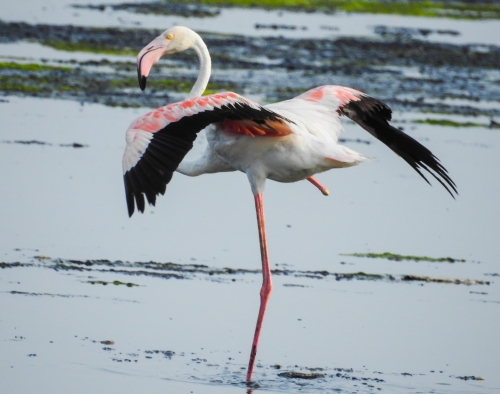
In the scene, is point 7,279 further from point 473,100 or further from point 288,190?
point 473,100

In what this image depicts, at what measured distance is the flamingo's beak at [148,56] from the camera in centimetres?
805

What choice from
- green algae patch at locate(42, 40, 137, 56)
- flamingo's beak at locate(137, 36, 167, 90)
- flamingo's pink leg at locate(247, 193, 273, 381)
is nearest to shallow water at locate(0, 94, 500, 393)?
flamingo's pink leg at locate(247, 193, 273, 381)

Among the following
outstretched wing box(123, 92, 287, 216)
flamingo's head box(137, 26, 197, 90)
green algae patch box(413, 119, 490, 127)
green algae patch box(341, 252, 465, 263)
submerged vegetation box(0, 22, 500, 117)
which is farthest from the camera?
submerged vegetation box(0, 22, 500, 117)

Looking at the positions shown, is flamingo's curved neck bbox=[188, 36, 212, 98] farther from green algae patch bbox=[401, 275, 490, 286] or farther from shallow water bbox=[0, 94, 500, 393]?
green algae patch bbox=[401, 275, 490, 286]

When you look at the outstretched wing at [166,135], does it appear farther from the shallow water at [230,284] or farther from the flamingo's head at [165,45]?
the shallow water at [230,284]

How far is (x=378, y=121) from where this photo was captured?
875cm

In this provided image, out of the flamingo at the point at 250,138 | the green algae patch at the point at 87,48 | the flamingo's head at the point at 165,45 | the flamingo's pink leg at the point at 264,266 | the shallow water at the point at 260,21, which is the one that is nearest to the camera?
the flamingo at the point at 250,138

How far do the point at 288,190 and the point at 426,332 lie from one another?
13.3 ft

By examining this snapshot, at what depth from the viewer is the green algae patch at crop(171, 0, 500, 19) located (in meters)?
33.1

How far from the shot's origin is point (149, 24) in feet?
83.4

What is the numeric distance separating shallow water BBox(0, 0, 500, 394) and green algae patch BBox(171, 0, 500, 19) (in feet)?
65.5

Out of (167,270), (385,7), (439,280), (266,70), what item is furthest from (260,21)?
(167,270)

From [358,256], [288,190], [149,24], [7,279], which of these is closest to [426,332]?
[358,256]

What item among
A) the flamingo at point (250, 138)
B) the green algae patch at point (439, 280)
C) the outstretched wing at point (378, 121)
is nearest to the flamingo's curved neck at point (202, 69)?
the flamingo at point (250, 138)
